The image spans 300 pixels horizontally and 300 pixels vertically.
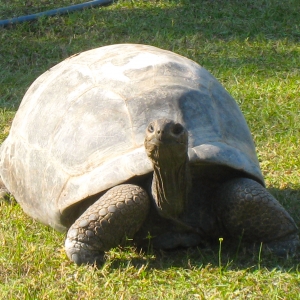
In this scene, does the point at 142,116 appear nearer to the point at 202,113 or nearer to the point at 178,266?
the point at 202,113

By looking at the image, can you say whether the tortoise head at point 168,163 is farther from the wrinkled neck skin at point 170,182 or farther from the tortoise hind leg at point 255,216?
the tortoise hind leg at point 255,216

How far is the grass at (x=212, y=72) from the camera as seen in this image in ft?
10.3

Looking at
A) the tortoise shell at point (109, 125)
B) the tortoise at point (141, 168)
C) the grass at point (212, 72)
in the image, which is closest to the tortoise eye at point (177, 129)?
the tortoise at point (141, 168)

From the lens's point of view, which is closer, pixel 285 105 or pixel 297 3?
pixel 285 105

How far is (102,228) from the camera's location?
325 cm

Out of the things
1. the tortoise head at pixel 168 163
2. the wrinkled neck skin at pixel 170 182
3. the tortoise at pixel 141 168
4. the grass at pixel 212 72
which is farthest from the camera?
the tortoise at pixel 141 168

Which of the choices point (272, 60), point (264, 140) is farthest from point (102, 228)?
point (272, 60)

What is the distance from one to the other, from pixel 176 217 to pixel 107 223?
1.06 ft

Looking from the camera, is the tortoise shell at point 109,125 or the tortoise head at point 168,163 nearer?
the tortoise head at point 168,163

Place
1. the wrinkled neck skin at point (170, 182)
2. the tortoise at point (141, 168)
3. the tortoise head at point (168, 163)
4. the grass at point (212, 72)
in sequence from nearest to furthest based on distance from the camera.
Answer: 1. the tortoise head at point (168, 163)
2. the wrinkled neck skin at point (170, 182)
3. the grass at point (212, 72)
4. the tortoise at point (141, 168)

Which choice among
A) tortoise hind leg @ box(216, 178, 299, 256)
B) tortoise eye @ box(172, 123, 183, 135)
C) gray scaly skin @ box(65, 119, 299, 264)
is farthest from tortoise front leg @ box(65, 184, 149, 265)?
tortoise eye @ box(172, 123, 183, 135)

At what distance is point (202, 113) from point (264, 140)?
1.64m

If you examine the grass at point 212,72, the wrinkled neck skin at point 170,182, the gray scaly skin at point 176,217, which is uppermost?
the wrinkled neck skin at point 170,182

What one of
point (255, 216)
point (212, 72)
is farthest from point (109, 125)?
point (212, 72)
